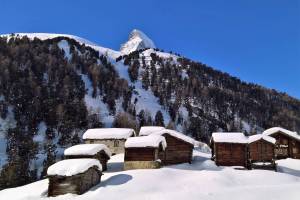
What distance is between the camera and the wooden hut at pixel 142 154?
41875 millimetres

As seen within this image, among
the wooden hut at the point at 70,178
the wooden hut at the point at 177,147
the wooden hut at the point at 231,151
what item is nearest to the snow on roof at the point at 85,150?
the wooden hut at the point at 70,178

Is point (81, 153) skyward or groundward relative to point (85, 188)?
skyward

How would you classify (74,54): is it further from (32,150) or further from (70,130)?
(32,150)

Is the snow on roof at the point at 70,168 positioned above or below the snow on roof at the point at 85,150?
below

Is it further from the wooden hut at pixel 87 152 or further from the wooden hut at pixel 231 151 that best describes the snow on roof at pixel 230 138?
the wooden hut at pixel 87 152

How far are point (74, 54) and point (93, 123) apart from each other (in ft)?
217

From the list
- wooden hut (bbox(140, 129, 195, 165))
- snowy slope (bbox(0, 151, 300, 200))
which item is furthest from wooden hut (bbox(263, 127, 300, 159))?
snowy slope (bbox(0, 151, 300, 200))

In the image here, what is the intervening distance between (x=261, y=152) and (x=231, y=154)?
4198 millimetres

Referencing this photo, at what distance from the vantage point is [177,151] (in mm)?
47438

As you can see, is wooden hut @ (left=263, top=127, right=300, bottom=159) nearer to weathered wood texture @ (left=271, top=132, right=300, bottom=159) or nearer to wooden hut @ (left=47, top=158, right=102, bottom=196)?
weathered wood texture @ (left=271, top=132, right=300, bottom=159)

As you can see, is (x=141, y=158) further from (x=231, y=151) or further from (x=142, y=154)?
(x=231, y=151)

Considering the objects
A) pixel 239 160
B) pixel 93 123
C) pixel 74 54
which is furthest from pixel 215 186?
pixel 74 54

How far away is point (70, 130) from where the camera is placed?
10506 cm

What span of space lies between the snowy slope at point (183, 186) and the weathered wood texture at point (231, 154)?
7.69 feet
